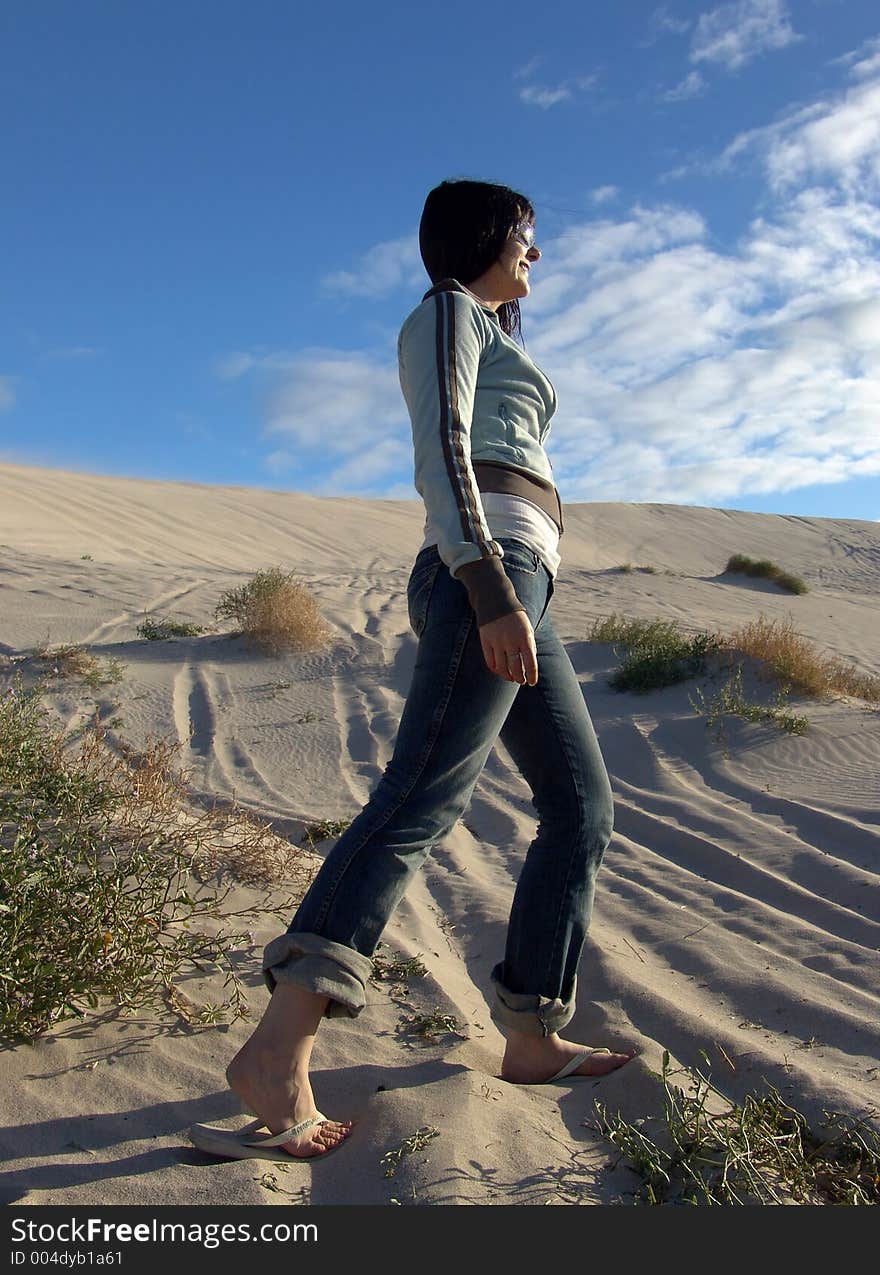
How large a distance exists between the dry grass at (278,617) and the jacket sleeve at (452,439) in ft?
17.6

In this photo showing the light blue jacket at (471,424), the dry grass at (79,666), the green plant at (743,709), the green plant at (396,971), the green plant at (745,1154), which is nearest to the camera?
the green plant at (745,1154)

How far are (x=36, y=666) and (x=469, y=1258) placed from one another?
19.4 ft

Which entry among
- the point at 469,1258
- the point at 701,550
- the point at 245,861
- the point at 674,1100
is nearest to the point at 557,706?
the point at 674,1100

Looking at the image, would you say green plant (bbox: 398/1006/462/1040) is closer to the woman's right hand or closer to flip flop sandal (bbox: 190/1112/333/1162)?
flip flop sandal (bbox: 190/1112/333/1162)

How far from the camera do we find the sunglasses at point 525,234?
2064mm

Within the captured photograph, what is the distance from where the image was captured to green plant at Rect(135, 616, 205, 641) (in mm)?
7465

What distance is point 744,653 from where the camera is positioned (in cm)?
609

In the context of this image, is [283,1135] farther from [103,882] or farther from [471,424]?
[471,424]

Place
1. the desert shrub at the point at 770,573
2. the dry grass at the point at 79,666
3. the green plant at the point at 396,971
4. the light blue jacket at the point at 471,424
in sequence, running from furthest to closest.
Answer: the desert shrub at the point at 770,573 → the dry grass at the point at 79,666 → the green plant at the point at 396,971 → the light blue jacket at the point at 471,424

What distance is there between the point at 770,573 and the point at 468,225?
16869 millimetres

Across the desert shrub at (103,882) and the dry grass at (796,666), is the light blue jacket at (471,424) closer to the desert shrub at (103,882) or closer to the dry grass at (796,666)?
the desert shrub at (103,882)

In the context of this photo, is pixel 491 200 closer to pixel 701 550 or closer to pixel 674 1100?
pixel 674 1100

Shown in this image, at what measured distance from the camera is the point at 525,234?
209 centimetres

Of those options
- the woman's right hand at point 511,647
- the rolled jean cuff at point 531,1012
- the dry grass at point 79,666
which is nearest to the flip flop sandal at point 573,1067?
the rolled jean cuff at point 531,1012
